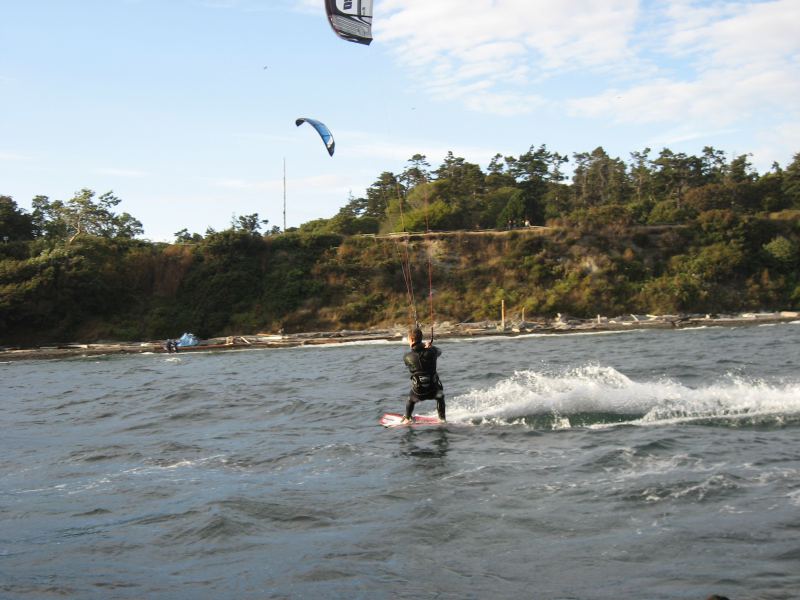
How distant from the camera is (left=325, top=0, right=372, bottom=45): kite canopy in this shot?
15008 mm

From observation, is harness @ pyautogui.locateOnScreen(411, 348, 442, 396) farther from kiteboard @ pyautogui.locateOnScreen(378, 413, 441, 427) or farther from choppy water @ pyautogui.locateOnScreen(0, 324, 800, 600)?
choppy water @ pyautogui.locateOnScreen(0, 324, 800, 600)

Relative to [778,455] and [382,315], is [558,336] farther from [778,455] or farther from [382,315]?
[778,455]

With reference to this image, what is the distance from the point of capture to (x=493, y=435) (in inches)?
519


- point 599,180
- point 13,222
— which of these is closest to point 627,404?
point 13,222

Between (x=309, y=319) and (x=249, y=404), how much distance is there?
111 feet

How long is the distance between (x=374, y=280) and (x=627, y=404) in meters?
41.5

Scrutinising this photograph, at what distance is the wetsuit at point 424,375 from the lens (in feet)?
47.7

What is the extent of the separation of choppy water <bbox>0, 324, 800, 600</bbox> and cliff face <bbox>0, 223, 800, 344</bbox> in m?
32.0

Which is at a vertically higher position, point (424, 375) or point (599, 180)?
point (599, 180)

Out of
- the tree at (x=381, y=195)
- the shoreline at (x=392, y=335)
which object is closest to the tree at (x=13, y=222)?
the shoreline at (x=392, y=335)


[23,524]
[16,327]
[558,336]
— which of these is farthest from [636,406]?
[16,327]

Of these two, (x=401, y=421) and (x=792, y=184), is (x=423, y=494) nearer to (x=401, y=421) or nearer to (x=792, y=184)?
(x=401, y=421)

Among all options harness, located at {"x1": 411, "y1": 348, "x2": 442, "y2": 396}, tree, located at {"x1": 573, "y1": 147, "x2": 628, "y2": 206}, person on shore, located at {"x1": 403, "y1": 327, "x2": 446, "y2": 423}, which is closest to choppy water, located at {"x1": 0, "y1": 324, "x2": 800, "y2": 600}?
Result: person on shore, located at {"x1": 403, "y1": 327, "x2": 446, "y2": 423}

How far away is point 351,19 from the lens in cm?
1520
